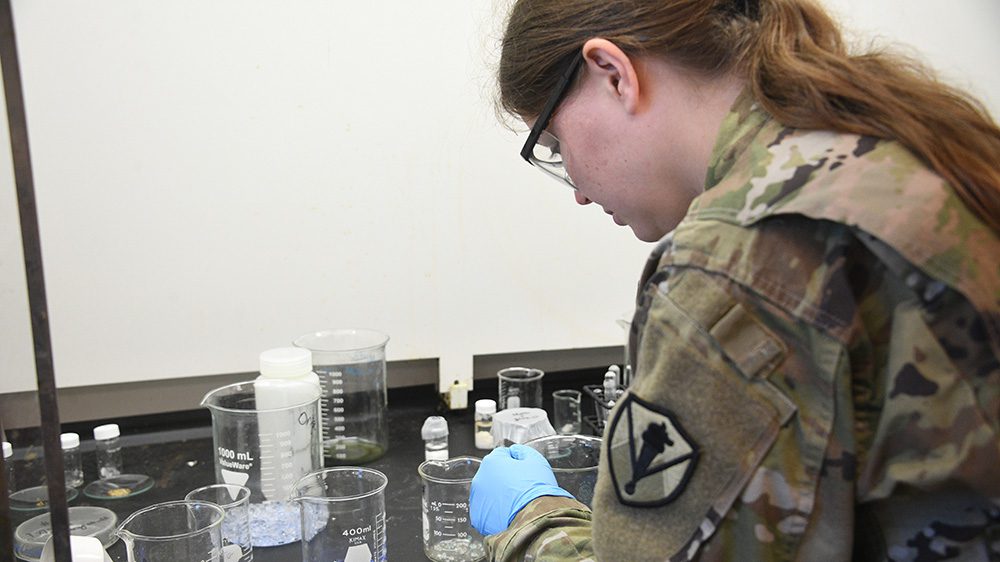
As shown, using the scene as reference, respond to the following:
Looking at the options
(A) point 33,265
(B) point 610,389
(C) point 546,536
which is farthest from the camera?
(B) point 610,389

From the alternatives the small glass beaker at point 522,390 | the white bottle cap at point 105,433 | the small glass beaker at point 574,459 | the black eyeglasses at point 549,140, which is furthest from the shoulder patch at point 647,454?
the white bottle cap at point 105,433

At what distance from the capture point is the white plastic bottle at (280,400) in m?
1.29

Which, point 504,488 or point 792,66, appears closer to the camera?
point 792,66

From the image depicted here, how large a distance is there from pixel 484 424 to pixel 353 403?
0.28 metres

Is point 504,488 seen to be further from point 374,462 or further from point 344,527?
point 374,462

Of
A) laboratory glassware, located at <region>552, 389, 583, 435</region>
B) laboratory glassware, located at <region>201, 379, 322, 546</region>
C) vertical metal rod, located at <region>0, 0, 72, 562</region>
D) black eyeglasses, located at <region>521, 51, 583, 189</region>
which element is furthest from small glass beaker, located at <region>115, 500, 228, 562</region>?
laboratory glassware, located at <region>552, 389, 583, 435</region>

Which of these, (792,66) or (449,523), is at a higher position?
(792,66)

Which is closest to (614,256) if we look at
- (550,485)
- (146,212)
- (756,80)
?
(550,485)

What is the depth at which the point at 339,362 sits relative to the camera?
1646 millimetres

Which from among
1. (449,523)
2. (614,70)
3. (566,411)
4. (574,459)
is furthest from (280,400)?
(614,70)

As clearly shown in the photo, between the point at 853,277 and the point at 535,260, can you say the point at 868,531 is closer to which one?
the point at 853,277

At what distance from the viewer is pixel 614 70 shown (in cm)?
85

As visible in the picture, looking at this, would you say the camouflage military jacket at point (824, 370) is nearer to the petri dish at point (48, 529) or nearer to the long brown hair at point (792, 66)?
the long brown hair at point (792, 66)

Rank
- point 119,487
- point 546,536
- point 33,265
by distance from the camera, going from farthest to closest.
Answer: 1. point 119,487
2. point 546,536
3. point 33,265
